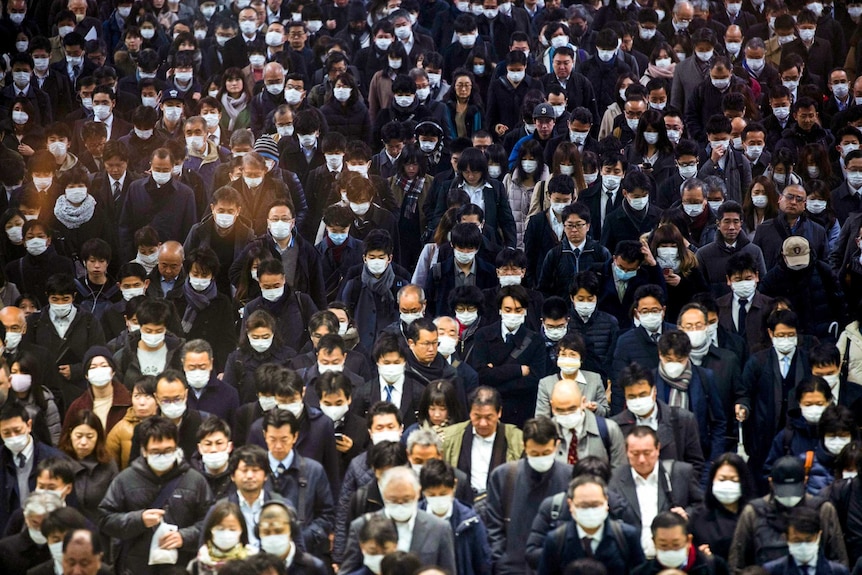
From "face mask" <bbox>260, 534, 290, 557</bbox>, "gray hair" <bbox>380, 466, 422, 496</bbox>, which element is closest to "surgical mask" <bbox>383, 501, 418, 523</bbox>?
"gray hair" <bbox>380, 466, 422, 496</bbox>

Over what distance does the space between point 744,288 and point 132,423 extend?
5.80 metres

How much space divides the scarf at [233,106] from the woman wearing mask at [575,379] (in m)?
8.64

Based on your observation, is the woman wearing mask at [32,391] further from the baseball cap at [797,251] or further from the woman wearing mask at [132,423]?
the baseball cap at [797,251]

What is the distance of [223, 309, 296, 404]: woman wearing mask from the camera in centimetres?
1425

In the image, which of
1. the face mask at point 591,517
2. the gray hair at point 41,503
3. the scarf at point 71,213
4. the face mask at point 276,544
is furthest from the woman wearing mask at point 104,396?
the face mask at point 591,517

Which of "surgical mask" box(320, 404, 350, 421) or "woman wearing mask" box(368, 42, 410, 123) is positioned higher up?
"woman wearing mask" box(368, 42, 410, 123)

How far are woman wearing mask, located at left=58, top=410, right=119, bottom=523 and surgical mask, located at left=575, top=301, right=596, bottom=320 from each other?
458cm

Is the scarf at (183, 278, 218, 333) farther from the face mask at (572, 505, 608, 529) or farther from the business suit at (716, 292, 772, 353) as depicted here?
the face mask at (572, 505, 608, 529)

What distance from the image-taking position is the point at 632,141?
1952cm

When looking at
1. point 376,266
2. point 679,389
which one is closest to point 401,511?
point 679,389

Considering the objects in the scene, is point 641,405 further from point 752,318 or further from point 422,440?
point 752,318

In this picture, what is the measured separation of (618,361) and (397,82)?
713cm

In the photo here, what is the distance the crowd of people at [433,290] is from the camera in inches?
459

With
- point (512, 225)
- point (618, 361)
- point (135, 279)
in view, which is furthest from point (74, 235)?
point (618, 361)
